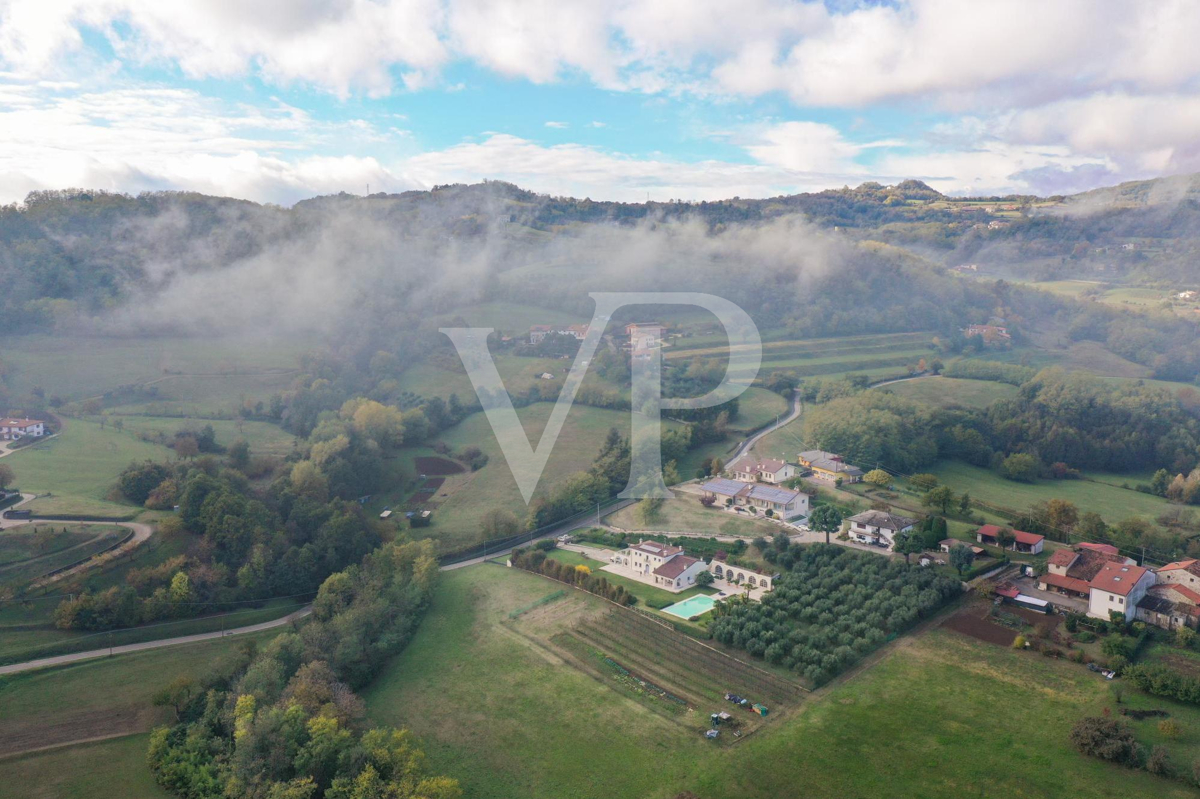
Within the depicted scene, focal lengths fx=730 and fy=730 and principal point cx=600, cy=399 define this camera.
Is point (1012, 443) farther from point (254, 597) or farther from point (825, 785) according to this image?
point (254, 597)

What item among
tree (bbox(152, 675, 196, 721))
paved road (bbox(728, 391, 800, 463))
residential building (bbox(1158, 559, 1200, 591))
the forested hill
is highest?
the forested hill

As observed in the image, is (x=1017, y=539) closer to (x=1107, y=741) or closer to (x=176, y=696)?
(x=1107, y=741)

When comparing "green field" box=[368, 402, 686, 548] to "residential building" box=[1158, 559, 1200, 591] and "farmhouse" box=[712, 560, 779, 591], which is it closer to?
"farmhouse" box=[712, 560, 779, 591]

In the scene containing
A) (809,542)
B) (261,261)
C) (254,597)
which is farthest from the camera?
(261,261)

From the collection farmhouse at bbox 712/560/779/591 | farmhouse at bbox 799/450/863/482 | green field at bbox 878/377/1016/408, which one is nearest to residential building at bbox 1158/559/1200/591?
farmhouse at bbox 712/560/779/591

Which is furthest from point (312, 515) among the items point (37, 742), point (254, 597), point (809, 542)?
point (809, 542)
